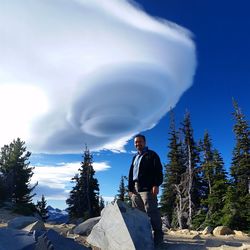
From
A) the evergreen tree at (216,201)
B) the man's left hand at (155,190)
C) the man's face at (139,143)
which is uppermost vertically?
the evergreen tree at (216,201)

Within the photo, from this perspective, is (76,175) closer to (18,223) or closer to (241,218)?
(241,218)

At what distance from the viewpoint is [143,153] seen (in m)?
8.87

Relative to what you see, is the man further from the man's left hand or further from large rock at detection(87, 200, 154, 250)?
large rock at detection(87, 200, 154, 250)

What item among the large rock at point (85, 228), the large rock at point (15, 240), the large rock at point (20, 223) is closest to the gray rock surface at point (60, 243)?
the large rock at point (15, 240)

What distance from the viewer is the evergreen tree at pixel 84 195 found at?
49219 mm

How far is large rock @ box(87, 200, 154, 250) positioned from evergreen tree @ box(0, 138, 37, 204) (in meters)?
38.5

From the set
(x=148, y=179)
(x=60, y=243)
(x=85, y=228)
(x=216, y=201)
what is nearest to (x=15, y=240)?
(x=60, y=243)

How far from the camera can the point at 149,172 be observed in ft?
28.5

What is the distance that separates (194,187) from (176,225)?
4.76 m

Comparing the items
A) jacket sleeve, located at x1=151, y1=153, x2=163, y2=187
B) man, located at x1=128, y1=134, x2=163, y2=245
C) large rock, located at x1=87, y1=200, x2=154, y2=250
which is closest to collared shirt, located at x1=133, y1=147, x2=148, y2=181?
man, located at x1=128, y1=134, x2=163, y2=245

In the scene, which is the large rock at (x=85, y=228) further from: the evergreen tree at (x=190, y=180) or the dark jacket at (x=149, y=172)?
the evergreen tree at (x=190, y=180)

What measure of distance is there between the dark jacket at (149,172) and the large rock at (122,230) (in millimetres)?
665

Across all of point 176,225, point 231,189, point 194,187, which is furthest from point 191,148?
point 231,189

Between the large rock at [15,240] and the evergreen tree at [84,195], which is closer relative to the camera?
the large rock at [15,240]
